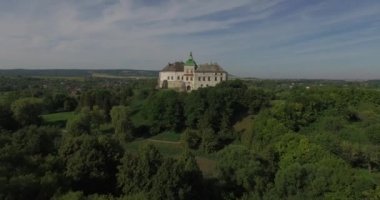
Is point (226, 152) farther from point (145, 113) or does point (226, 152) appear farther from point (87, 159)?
point (145, 113)

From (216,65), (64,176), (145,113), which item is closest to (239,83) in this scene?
(216,65)

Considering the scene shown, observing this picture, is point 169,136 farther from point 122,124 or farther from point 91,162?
point 91,162

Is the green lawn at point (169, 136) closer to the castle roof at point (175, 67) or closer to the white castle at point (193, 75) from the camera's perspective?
the white castle at point (193, 75)

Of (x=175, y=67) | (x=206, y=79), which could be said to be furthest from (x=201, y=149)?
(x=175, y=67)

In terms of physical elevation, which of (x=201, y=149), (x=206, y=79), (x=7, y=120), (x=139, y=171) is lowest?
(x=201, y=149)

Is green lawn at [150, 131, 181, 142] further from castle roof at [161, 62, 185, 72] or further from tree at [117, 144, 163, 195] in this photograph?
tree at [117, 144, 163, 195]
